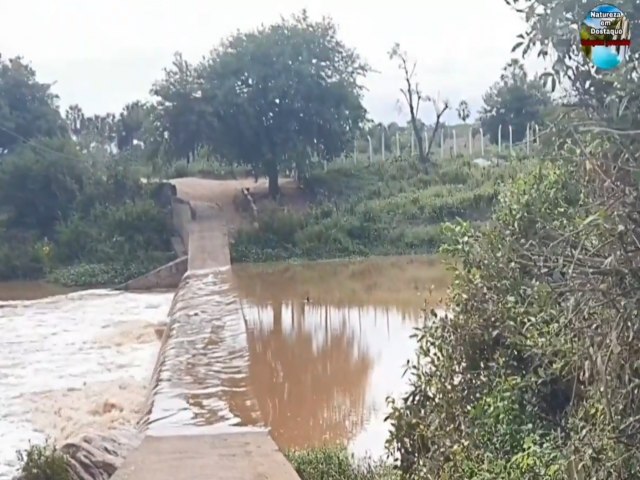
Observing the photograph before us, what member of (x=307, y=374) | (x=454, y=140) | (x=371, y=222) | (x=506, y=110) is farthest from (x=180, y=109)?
(x=307, y=374)

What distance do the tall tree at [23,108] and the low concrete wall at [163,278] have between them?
789 cm

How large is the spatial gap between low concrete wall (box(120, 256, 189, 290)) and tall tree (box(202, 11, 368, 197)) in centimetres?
505

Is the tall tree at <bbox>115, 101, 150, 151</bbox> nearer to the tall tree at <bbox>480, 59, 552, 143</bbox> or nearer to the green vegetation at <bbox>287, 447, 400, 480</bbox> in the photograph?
the tall tree at <bbox>480, 59, 552, 143</bbox>

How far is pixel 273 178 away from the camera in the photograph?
21.7m

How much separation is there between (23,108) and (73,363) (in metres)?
14.8

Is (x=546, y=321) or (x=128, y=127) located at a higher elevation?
(x=128, y=127)

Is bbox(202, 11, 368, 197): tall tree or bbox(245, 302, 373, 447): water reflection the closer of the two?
bbox(245, 302, 373, 447): water reflection

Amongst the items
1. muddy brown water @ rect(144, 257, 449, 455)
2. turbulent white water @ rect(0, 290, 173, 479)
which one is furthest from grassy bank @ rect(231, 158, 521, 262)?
turbulent white water @ rect(0, 290, 173, 479)

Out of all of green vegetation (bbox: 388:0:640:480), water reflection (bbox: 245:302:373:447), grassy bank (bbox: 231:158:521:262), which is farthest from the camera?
grassy bank (bbox: 231:158:521:262)

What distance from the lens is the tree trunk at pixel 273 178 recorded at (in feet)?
69.8

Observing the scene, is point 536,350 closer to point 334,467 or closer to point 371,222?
point 334,467

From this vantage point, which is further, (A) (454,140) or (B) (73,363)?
(A) (454,140)

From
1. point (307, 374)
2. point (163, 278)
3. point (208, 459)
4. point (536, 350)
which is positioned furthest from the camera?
point (163, 278)

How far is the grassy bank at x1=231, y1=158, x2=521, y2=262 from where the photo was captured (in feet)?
60.0
